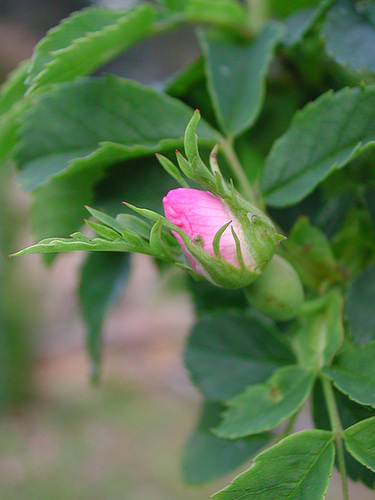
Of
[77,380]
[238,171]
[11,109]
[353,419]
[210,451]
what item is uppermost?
[11,109]

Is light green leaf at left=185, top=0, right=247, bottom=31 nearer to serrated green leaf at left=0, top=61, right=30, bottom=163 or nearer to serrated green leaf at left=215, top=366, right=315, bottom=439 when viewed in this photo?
serrated green leaf at left=0, top=61, right=30, bottom=163

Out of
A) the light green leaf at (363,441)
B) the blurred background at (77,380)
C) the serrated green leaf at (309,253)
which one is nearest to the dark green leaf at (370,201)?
the serrated green leaf at (309,253)

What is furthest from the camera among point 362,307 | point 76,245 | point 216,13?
point 216,13

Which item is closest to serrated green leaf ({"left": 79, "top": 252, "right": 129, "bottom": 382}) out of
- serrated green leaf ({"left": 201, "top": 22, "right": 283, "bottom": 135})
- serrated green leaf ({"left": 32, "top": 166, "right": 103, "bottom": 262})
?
serrated green leaf ({"left": 32, "top": 166, "right": 103, "bottom": 262})

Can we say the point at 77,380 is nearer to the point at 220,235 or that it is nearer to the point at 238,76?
the point at 238,76

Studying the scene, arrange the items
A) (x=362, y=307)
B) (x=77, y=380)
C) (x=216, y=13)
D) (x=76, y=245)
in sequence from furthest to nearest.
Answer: (x=77, y=380), (x=216, y=13), (x=362, y=307), (x=76, y=245)

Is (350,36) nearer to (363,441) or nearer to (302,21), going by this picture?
(302,21)

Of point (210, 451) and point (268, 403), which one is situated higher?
point (268, 403)

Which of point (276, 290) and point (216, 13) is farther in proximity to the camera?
point (216, 13)

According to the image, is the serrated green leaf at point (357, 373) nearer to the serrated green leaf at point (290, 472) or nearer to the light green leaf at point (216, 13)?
the serrated green leaf at point (290, 472)

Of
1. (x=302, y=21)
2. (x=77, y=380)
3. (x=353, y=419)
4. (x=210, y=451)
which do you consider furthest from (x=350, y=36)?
(x=77, y=380)
